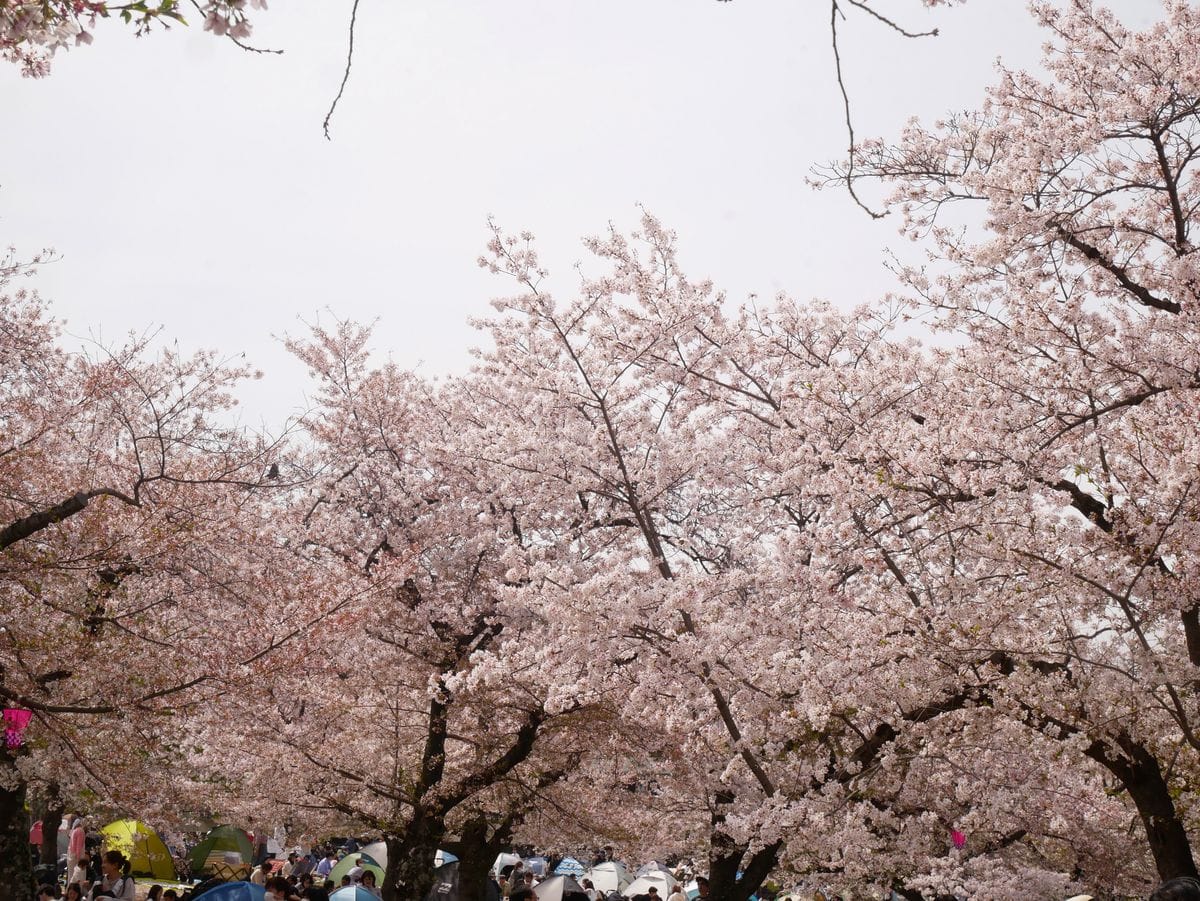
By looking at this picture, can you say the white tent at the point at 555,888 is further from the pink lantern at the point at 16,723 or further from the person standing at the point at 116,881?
the pink lantern at the point at 16,723

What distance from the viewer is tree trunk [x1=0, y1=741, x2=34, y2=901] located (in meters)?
11.5

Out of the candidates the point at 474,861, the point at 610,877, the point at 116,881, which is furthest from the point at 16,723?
the point at 610,877

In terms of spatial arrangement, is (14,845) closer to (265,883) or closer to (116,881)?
(116,881)

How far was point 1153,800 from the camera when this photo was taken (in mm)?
8375

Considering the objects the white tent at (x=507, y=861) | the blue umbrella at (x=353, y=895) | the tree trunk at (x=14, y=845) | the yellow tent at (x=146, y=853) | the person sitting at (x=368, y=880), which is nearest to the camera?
the tree trunk at (x=14, y=845)

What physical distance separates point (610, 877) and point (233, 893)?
19409 millimetres

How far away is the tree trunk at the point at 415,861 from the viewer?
1385 centimetres

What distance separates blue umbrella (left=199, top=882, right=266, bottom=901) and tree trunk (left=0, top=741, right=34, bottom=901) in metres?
2.02

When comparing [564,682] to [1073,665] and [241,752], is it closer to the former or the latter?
[1073,665]

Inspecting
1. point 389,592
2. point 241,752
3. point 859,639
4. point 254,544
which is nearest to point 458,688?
point 389,592

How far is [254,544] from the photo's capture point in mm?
12562

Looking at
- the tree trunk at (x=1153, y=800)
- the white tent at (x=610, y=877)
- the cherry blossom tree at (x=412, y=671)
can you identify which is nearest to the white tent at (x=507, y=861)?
A: the white tent at (x=610, y=877)

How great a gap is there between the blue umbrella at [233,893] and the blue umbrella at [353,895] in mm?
1117

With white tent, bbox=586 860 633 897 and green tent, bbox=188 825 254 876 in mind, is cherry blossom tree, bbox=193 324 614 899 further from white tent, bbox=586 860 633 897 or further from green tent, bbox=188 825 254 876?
white tent, bbox=586 860 633 897
